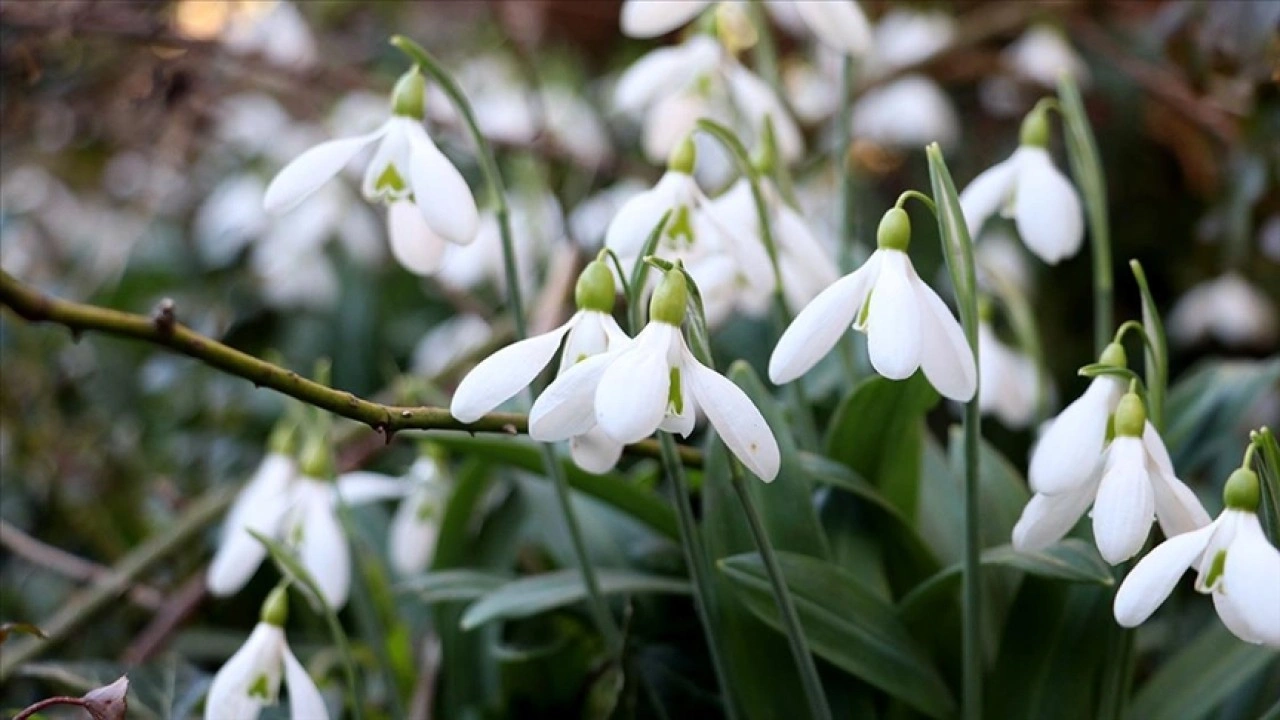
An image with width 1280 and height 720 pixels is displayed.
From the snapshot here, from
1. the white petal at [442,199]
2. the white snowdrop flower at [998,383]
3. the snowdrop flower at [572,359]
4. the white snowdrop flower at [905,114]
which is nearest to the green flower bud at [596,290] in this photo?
the snowdrop flower at [572,359]

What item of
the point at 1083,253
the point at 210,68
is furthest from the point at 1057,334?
the point at 210,68

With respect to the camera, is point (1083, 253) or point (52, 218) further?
point (52, 218)

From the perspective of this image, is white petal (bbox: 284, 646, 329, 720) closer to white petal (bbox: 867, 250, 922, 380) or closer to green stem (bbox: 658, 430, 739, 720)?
green stem (bbox: 658, 430, 739, 720)

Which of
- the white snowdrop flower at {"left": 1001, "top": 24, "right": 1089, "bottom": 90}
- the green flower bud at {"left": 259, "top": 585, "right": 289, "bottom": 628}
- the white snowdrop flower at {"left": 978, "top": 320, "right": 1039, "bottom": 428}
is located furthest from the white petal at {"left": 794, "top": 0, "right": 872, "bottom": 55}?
the white snowdrop flower at {"left": 1001, "top": 24, "right": 1089, "bottom": 90}

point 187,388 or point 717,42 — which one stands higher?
point 717,42

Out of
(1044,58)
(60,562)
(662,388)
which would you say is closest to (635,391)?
(662,388)

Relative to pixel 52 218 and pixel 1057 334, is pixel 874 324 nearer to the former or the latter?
pixel 1057 334
